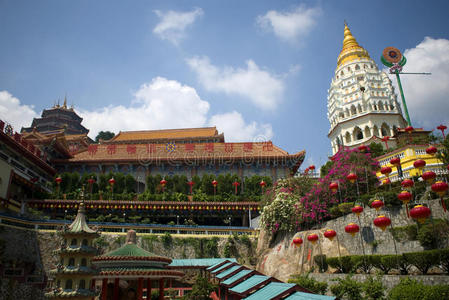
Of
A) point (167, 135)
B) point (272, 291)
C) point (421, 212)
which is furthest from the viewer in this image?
point (167, 135)

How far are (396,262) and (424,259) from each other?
128 centimetres

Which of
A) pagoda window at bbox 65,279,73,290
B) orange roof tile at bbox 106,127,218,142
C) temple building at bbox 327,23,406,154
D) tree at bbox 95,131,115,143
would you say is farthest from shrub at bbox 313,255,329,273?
tree at bbox 95,131,115,143

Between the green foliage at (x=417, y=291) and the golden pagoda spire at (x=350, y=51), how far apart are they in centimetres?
4312

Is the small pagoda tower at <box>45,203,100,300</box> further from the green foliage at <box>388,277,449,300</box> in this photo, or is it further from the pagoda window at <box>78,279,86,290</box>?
the green foliage at <box>388,277,449,300</box>

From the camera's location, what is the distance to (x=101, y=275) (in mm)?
13562

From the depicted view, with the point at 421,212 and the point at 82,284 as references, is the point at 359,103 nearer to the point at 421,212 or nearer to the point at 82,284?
the point at 421,212

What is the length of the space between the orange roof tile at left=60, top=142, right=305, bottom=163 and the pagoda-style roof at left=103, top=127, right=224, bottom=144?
5715 millimetres

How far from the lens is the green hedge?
1080 centimetres

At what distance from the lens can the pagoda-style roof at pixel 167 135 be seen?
4769 centimetres

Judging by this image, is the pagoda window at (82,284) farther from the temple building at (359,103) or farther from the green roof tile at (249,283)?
the temple building at (359,103)

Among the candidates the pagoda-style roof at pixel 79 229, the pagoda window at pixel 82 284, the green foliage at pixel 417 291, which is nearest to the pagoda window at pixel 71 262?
the pagoda window at pixel 82 284

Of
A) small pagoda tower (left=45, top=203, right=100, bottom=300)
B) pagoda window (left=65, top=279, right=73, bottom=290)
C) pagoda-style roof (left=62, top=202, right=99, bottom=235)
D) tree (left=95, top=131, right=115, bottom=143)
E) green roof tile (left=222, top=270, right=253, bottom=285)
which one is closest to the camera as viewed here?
small pagoda tower (left=45, top=203, right=100, bottom=300)

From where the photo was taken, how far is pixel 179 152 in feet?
134

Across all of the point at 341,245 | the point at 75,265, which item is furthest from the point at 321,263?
the point at 75,265
